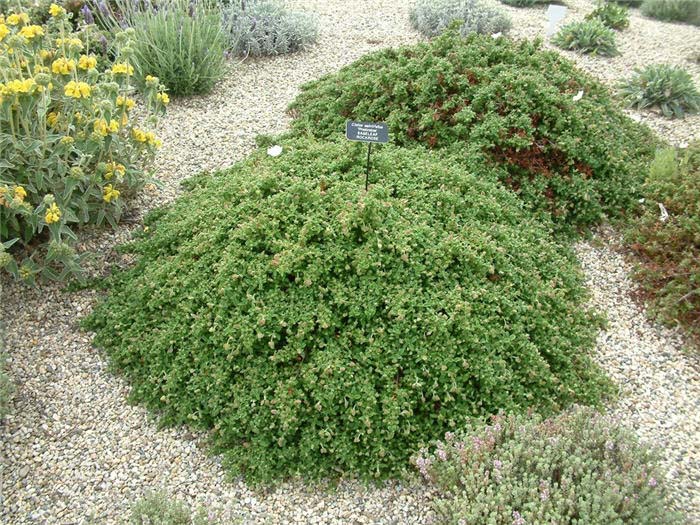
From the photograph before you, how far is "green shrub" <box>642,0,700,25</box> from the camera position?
921 cm

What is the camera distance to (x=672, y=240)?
14.3ft

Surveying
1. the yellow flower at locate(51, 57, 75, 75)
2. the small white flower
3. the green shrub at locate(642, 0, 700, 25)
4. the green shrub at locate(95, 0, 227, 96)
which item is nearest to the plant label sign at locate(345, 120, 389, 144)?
the small white flower

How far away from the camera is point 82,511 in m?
2.99

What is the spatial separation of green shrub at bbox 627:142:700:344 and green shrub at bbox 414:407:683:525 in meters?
1.36

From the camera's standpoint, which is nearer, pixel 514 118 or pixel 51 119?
pixel 51 119

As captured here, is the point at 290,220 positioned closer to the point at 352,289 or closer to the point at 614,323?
the point at 352,289

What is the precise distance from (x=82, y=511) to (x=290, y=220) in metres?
1.87

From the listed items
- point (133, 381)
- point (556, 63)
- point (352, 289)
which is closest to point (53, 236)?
point (133, 381)

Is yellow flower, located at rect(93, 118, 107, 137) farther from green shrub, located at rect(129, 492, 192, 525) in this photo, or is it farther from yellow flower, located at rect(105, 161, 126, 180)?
green shrub, located at rect(129, 492, 192, 525)

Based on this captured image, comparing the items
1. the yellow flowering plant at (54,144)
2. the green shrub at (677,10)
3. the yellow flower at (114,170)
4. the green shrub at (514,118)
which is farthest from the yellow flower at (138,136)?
the green shrub at (677,10)

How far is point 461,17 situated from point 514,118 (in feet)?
11.6

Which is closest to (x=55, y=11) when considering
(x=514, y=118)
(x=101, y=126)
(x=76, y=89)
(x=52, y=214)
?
(x=76, y=89)

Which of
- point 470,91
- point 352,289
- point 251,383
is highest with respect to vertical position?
point 470,91

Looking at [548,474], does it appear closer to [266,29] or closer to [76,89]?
[76,89]
